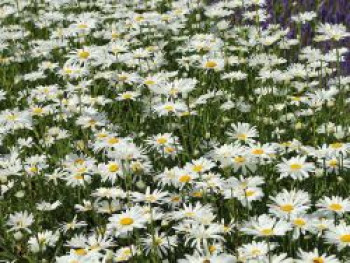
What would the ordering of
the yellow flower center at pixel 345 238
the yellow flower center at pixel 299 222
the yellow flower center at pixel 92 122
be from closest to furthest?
1. the yellow flower center at pixel 345 238
2. the yellow flower center at pixel 299 222
3. the yellow flower center at pixel 92 122

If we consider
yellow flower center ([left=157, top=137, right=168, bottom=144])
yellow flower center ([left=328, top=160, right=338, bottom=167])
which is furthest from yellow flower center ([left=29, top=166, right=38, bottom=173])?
yellow flower center ([left=328, top=160, right=338, bottom=167])

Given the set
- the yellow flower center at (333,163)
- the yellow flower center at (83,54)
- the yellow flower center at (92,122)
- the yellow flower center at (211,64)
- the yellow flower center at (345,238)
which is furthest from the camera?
the yellow flower center at (83,54)

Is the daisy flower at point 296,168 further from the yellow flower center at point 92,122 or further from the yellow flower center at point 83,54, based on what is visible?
the yellow flower center at point 83,54

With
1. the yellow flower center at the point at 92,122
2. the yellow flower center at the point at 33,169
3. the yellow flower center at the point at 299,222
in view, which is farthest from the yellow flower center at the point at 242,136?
the yellow flower center at the point at 33,169

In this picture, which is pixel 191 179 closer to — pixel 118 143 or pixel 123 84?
pixel 118 143

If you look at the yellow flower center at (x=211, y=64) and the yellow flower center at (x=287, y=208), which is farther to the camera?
the yellow flower center at (x=211, y=64)

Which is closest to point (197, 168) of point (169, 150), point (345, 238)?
point (169, 150)

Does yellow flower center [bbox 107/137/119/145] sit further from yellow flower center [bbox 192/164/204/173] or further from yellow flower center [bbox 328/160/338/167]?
yellow flower center [bbox 328/160/338/167]

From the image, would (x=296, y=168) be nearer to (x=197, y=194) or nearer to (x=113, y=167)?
(x=197, y=194)

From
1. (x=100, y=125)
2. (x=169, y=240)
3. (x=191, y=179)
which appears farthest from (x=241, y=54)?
(x=169, y=240)
